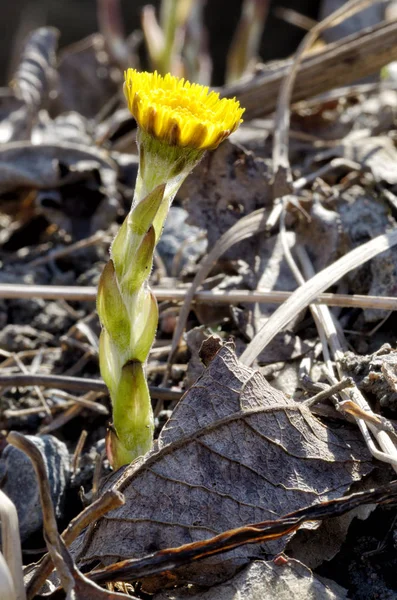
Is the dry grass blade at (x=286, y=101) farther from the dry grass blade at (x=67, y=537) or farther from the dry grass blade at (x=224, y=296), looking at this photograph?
the dry grass blade at (x=67, y=537)

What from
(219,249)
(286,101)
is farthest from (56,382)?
(286,101)

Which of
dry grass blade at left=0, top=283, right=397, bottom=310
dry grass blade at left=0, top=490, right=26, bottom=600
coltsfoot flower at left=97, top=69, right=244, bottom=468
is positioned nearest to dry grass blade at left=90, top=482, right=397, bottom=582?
dry grass blade at left=0, top=490, right=26, bottom=600

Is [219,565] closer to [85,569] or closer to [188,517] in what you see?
[188,517]

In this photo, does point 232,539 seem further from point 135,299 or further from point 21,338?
point 21,338

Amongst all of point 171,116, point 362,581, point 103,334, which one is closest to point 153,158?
point 171,116

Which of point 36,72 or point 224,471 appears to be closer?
point 224,471

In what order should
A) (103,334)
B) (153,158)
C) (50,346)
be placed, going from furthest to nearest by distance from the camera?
(50,346) → (103,334) → (153,158)

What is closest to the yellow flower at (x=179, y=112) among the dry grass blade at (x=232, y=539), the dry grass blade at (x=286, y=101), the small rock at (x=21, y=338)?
the dry grass blade at (x=232, y=539)

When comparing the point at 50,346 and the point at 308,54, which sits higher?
the point at 308,54

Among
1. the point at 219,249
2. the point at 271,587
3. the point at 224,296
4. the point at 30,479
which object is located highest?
the point at 219,249
